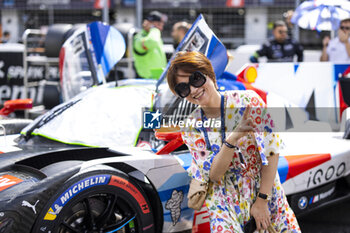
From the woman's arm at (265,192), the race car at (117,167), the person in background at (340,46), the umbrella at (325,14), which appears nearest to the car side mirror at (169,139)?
the race car at (117,167)

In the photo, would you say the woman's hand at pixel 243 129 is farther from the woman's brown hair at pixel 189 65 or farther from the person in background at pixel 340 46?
the person in background at pixel 340 46

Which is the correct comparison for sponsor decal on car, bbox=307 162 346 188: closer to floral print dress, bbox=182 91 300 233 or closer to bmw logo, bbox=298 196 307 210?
bmw logo, bbox=298 196 307 210

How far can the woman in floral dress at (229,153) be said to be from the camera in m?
2.01

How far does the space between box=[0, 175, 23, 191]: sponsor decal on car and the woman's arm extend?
117cm

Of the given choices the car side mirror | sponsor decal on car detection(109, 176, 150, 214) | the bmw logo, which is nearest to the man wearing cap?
the bmw logo

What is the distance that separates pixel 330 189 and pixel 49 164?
2.21 meters

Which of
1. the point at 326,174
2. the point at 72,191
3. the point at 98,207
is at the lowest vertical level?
the point at 326,174

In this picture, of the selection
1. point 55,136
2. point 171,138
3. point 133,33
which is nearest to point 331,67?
point 171,138

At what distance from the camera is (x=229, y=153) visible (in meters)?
1.94

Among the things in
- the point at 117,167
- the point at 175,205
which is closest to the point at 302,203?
the point at 175,205

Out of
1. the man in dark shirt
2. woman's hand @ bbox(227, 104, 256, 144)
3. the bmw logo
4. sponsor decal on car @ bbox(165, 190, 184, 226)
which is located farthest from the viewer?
the man in dark shirt

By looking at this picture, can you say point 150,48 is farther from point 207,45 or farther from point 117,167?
point 117,167

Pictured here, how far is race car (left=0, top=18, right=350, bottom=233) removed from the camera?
2.09m

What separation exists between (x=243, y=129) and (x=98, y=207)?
3.03 ft
